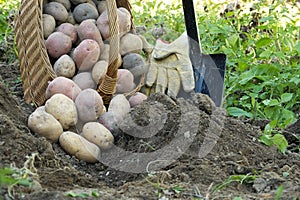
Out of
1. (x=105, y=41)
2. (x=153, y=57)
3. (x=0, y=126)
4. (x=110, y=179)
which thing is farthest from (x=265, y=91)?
(x=0, y=126)

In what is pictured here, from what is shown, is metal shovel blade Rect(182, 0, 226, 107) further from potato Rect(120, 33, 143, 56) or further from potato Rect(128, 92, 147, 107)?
potato Rect(128, 92, 147, 107)

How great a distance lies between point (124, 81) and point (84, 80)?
21 cm

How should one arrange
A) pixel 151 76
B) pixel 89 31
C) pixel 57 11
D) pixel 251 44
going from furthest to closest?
pixel 251 44, pixel 151 76, pixel 57 11, pixel 89 31

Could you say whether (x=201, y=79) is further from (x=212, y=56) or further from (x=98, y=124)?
A: (x=98, y=124)

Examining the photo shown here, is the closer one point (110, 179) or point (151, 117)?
point (110, 179)

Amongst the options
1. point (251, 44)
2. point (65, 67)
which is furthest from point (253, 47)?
point (65, 67)

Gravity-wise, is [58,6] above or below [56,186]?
above

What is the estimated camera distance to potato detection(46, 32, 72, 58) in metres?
2.95

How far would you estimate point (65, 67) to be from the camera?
2.87 m

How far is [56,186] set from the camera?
1854 millimetres

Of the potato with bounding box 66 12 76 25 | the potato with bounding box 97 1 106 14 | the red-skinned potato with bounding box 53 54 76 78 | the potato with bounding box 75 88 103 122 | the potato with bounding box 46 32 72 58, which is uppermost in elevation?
the potato with bounding box 97 1 106 14

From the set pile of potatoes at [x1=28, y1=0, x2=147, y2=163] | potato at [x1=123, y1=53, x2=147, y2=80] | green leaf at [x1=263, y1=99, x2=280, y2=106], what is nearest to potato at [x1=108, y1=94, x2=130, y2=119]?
pile of potatoes at [x1=28, y1=0, x2=147, y2=163]

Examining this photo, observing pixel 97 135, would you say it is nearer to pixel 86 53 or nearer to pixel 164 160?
pixel 164 160

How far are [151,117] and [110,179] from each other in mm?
344
